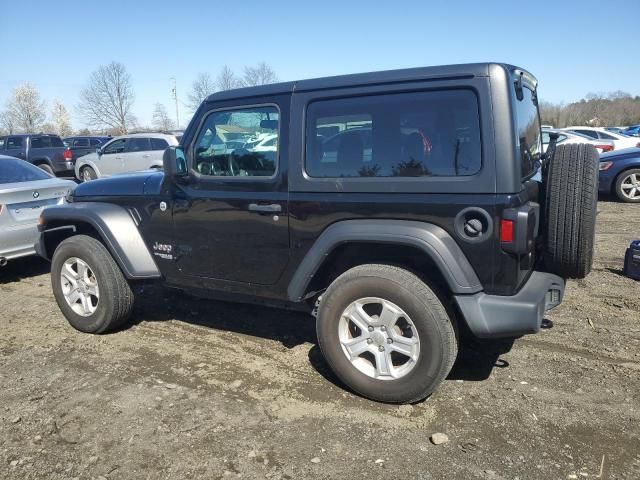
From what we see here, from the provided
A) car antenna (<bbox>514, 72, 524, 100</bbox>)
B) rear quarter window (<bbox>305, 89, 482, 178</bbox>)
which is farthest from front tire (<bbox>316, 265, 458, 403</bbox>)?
car antenna (<bbox>514, 72, 524, 100</bbox>)

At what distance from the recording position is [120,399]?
3.26 m

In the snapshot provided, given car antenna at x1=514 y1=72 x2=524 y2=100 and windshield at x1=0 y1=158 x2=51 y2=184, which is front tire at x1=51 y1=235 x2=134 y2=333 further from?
car antenna at x1=514 y1=72 x2=524 y2=100

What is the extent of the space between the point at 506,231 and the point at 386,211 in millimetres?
678

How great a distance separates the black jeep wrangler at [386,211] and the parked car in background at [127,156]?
1079cm

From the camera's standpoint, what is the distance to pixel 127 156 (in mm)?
14938

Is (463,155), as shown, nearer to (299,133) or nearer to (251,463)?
(299,133)

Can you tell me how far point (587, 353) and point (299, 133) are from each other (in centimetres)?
264

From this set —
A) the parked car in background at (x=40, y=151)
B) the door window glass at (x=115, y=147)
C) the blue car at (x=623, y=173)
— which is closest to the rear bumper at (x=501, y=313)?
the blue car at (x=623, y=173)

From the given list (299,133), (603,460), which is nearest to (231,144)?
(299,133)

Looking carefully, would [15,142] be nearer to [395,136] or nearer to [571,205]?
[395,136]

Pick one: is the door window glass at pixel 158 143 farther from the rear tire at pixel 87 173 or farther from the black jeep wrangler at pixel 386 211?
the black jeep wrangler at pixel 386 211

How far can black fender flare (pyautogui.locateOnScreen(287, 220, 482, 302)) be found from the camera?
280 centimetres

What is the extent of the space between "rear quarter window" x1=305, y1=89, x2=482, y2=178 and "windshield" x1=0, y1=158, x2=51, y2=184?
4783mm

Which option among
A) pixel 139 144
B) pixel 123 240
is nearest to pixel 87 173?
pixel 139 144
